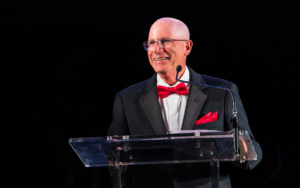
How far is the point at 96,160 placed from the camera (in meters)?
1.87

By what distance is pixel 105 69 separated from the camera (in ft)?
12.7

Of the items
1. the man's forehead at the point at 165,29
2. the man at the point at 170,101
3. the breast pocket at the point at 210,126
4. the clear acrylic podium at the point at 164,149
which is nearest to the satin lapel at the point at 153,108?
the man at the point at 170,101

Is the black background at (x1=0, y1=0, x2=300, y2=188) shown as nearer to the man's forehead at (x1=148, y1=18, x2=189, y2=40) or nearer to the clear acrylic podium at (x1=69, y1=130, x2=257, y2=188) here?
the man's forehead at (x1=148, y1=18, x2=189, y2=40)

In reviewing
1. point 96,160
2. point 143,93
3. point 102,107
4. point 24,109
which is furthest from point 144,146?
point 24,109

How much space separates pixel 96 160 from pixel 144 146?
30 cm

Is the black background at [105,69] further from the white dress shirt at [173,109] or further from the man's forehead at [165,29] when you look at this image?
the white dress shirt at [173,109]

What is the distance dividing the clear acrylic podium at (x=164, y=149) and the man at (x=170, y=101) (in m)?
0.41

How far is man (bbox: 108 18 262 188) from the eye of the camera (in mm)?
2350

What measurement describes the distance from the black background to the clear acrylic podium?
200 centimetres

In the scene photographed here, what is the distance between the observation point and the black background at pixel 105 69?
11.8 ft

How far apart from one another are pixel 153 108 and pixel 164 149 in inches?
27.5

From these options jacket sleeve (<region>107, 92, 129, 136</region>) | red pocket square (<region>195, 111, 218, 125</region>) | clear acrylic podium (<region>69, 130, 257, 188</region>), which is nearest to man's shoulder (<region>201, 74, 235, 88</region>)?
red pocket square (<region>195, 111, 218, 125</region>)

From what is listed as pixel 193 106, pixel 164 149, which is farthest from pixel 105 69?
pixel 164 149

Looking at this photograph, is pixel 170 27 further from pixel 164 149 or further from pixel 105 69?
pixel 105 69
